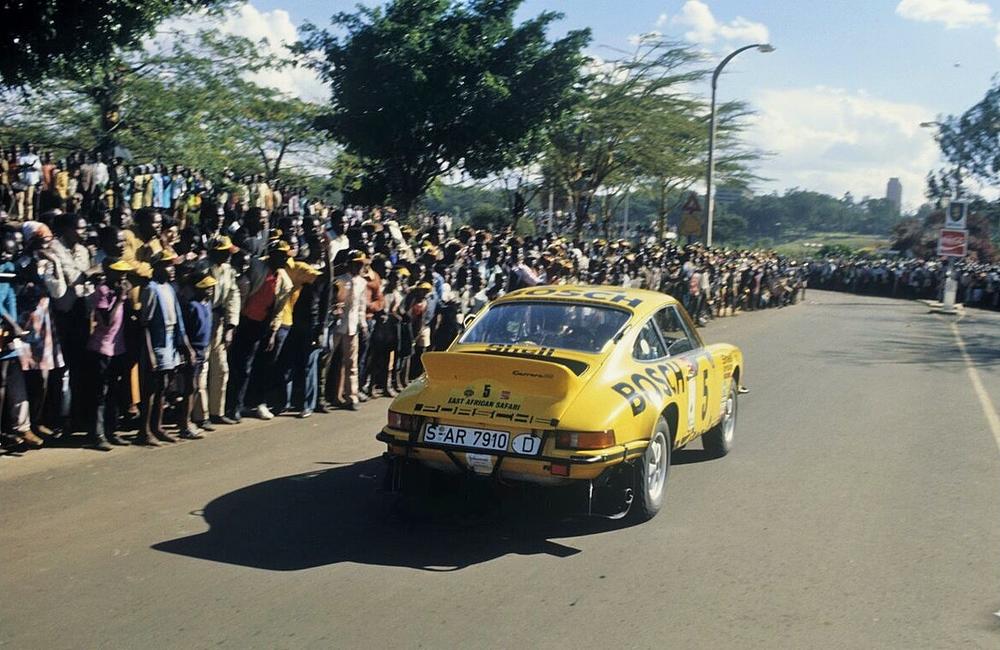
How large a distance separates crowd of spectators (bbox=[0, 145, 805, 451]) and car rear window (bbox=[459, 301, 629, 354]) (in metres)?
3.02

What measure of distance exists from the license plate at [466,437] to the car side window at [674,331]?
6.90 ft

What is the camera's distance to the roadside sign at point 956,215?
36.1 meters

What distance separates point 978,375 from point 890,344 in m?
5.10

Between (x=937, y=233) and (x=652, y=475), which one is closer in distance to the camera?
(x=652, y=475)

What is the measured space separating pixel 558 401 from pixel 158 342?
13.3 feet

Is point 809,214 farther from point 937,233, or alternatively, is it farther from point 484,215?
point 484,215

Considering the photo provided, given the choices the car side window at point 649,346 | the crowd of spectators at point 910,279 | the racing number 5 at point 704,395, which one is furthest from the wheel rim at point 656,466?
the crowd of spectators at point 910,279

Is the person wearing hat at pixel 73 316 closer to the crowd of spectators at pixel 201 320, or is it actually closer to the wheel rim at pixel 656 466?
the crowd of spectators at pixel 201 320

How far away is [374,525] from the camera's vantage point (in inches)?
261

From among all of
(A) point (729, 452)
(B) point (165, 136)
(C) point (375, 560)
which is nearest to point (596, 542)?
(C) point (375, 560)

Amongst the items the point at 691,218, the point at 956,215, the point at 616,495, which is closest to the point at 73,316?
the point at 616,495

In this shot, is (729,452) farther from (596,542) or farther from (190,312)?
(190,312)

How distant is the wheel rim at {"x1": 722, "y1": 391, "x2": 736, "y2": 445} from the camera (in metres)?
9.38

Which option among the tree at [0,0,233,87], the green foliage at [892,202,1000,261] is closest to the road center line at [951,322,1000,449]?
the tree at [0,0,233,87]
